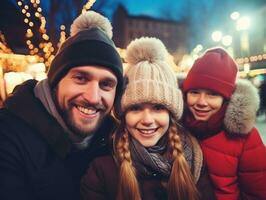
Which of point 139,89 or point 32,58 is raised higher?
point 32,58

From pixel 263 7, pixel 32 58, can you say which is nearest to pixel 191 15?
pixel 263 7

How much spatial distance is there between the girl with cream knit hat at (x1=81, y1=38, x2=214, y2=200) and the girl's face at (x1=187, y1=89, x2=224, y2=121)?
12.9 inches

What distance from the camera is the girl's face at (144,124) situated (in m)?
2.80

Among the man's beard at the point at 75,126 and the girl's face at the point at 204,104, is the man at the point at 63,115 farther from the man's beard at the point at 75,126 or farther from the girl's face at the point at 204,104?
the girl's face at the point at 204,104

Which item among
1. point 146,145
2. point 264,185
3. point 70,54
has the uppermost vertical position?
point 70,54

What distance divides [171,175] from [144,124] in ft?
1.63

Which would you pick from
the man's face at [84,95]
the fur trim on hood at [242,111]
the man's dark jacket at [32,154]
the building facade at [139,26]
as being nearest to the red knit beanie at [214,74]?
the fur trim on hood at [242,111]

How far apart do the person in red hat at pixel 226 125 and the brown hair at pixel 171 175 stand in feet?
1.10

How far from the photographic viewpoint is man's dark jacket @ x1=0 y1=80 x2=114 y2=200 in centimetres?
220

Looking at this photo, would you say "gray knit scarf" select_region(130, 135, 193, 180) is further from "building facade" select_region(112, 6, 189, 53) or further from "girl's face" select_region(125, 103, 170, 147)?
"building facade" select_region(112, 6, 189, 53)

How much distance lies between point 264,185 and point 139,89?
1.43m

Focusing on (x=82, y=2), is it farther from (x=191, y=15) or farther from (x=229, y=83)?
(x=191, y=15)

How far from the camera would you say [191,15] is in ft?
118

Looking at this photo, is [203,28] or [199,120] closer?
[199,120]
